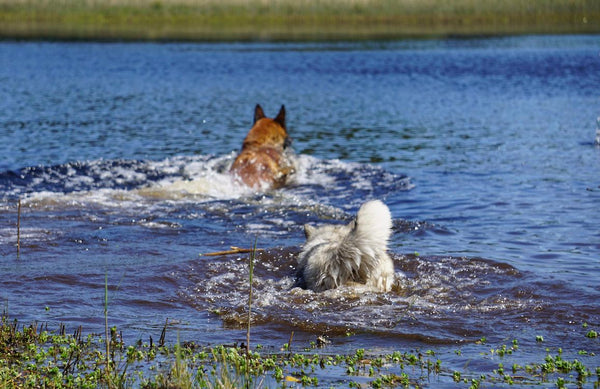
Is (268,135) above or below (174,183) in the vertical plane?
above

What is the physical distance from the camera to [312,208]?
1128cm

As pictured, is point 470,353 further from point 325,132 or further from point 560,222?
point 325,132

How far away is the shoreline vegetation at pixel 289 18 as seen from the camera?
61.8 metres

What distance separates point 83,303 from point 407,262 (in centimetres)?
352

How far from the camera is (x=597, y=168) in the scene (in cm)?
1450

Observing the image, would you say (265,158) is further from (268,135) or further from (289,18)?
(289,18)

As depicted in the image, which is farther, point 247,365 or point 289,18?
Result: point 289,18

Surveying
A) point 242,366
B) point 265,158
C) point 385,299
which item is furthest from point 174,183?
point 242,366

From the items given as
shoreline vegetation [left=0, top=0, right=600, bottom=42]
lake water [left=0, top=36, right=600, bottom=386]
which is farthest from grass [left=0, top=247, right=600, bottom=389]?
shoreline vegetation [left=0, top=0, right=600, bottom=42]

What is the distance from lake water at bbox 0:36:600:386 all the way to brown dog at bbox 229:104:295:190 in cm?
32

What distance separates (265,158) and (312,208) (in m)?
2.32

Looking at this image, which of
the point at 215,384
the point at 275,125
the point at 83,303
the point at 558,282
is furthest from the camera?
the point at 275,125

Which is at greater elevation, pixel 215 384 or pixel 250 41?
pixel 250 41

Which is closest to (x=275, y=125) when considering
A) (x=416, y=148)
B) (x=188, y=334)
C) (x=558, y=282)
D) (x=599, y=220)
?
(x=416, y=148)
